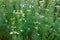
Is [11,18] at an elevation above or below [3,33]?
above

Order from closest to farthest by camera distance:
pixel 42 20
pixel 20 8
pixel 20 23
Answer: pixel 20 23 < pixel 42 20 < pixel 20 8

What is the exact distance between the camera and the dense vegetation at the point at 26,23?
2645 mm

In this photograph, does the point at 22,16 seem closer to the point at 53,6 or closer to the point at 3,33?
the point at 3,33

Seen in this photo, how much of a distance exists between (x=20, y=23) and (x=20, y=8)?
452 millimetres

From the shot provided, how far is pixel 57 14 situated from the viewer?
3150mm

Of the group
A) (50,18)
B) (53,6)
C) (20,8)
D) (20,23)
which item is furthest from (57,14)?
(20,23)

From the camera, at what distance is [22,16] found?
267cm

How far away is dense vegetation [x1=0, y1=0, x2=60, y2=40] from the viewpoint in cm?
264

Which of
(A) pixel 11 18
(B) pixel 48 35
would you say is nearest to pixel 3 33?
(A) pixel 11 18

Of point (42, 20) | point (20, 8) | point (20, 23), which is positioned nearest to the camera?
point (20, 23)

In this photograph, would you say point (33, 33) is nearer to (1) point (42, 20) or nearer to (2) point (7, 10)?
(1) point (42, 20)

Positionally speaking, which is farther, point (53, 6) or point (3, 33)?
point (53, 6)

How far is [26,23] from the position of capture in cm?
274

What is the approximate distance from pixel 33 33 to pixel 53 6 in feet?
2.10
